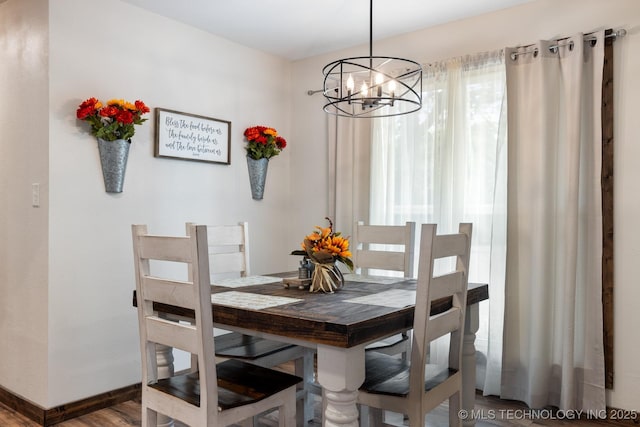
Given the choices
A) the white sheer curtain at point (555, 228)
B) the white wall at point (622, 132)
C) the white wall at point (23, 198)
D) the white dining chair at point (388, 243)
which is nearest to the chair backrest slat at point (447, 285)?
the white dining chair at point (388, 243)

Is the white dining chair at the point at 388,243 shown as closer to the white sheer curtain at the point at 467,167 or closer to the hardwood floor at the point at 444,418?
the white sheer curtain at the point at 467,167

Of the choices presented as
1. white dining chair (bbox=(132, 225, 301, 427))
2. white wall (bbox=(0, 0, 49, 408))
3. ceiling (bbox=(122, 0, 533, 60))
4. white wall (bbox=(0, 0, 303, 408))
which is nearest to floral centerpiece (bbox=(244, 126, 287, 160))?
white wall (bbox=(0, 0, 303, 408))

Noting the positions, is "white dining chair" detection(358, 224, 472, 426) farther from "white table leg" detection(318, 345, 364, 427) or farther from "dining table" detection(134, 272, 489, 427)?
"white table leg" detection(318, 345, 364, 427)

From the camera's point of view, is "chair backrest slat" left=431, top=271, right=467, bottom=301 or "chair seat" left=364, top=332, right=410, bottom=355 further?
"chair seat" left=364, top=332, right=410, bottom=355

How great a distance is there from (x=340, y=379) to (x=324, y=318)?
0.64 feet

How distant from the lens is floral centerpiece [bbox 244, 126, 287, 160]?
374 centimetres

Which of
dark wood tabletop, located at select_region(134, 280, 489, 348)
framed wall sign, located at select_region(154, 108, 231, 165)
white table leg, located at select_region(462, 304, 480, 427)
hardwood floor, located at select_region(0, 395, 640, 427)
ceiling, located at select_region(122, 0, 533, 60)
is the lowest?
hardwood floor, located at select_region(0, 395, 640, 427)

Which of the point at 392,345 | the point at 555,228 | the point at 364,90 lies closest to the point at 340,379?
the point at 392,345

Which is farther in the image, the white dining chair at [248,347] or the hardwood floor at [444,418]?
the hardwood floor at [444,418]

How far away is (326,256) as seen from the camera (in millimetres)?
2217

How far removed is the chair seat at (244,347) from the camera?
227 cm

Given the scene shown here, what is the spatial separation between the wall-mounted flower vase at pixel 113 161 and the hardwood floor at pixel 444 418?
4.08 feet

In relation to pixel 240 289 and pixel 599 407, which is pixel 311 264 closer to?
pixel 240 289

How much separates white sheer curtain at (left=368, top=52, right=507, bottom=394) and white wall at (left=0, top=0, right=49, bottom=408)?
85.9 inches
